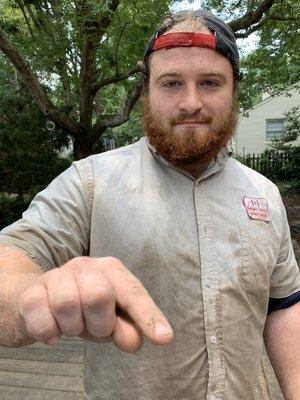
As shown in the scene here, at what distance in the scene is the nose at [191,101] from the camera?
146 cm

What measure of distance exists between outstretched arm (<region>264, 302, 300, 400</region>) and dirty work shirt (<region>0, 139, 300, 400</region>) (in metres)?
0.09

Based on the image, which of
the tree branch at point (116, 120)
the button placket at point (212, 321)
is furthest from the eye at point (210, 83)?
the tree branch at point (116, 120)

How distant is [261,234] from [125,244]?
523 mm

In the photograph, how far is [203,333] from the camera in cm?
138

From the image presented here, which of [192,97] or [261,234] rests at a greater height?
[192,97]

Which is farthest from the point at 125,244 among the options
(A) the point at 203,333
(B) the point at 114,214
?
(A) the point at 203,333

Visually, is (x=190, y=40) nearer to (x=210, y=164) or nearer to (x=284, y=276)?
(x=210, y=164)

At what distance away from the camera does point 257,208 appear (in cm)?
157

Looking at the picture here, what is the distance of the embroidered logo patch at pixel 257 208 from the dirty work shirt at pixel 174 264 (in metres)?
0.04

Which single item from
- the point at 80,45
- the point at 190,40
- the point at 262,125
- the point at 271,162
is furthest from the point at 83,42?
the point at 262,125

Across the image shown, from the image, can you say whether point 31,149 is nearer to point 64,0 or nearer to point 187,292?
point 64,0

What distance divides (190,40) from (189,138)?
0.36 meters

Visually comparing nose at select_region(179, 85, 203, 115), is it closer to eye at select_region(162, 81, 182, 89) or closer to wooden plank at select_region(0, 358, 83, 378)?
eye at select_region(162, 81, 182, 89)

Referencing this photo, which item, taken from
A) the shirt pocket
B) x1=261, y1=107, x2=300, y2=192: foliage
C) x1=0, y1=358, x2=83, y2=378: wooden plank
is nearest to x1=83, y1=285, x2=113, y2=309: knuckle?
the shirt pocket
